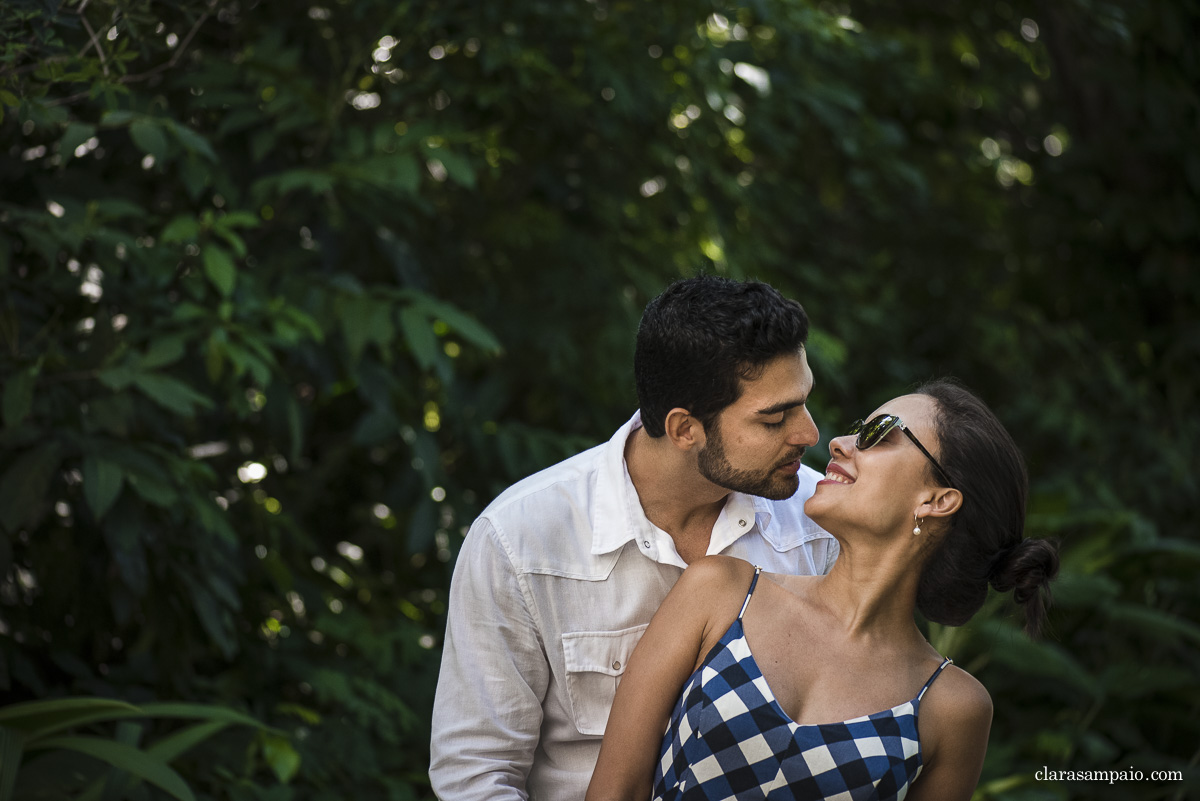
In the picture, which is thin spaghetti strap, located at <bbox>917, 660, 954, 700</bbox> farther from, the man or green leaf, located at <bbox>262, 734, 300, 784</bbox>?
green leaf, located at <bbox>262, 734, 300, 784</bbox>

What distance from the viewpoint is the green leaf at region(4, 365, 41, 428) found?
1.87 metres

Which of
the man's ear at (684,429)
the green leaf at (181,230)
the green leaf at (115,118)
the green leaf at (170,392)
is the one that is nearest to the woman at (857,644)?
the man's ear at (684,429)

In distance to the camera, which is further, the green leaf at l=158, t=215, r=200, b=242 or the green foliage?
the green leaf at l=158, t=215, r=200, b=242

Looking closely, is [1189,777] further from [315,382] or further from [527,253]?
[315,382]

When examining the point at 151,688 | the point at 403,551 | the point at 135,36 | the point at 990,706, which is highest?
the point at 135,36

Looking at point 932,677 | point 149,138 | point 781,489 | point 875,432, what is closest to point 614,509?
point 781,489

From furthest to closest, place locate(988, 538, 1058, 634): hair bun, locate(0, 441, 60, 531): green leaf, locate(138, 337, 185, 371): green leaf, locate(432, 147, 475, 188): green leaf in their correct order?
1. locate(432, 147, 475, 188): green leaf
2. locate(138, 337, 185, 371): green leaf
3. locate(0, 441, 60, 531): green leaf
4. locate(988, 538, 1058, 634): hair bun

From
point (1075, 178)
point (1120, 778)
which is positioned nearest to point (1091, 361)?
point (1075, 178)

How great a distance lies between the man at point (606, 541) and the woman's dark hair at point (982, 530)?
9.4 inches

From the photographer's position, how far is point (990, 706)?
1.70m

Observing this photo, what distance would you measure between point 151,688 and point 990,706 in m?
1.93

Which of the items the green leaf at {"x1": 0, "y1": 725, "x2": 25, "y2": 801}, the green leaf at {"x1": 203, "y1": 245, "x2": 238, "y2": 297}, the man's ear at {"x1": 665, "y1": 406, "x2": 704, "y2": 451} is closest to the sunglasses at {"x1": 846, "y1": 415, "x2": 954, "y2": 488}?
the man's ear at {"x1": 665, "y1": 406, "x2": 704, "y2": 451}

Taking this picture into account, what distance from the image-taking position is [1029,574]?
1.69 metres

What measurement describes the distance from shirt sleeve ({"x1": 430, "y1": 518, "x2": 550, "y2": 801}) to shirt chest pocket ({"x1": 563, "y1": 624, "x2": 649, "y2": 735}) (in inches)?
2.4
